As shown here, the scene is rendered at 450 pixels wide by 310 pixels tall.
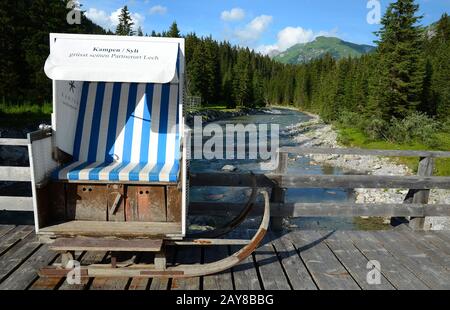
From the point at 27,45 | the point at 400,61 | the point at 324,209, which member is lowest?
the point at 324,209

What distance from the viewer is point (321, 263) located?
405 centimetres

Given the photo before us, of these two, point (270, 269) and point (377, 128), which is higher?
point (377, 128)

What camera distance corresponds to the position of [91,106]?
4516mm

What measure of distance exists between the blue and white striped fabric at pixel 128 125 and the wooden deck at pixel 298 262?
1228 millimetres

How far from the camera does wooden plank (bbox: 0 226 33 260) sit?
4.20 meters

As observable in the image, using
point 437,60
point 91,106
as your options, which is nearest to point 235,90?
point 437,60

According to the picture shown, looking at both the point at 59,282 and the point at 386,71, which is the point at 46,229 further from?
the point at 386,71

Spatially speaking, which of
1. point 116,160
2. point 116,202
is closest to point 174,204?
point 116,202

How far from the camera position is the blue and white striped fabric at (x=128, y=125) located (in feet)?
14.3

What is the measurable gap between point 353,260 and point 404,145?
2234cm

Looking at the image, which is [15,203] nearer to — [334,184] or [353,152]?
[334,184]

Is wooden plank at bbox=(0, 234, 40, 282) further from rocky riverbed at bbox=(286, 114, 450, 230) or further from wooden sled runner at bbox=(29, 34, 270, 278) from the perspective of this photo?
rocky riverbed at bbox=(286, 114, 450, 230)
